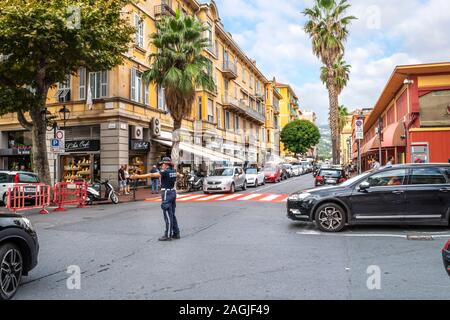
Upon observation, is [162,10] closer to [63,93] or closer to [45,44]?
[63,93]

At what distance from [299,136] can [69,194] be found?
63.0 meters

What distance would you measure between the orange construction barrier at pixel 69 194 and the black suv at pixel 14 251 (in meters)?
10.4

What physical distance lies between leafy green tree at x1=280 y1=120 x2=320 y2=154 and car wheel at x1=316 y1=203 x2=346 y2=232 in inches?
2644

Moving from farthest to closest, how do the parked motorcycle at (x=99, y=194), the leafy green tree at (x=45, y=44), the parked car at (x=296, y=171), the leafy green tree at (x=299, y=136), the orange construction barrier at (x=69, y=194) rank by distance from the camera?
the leafy green tree at (x=299, y=136) < the parked car at (x=296, y=171) < the parked motorcycle at (x=99, y=194) < the orange construction barrier at (x=69, y=194) < the leafy green tree at (x=45, y=44)

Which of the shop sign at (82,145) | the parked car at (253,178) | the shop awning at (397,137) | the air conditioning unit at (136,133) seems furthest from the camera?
the parked car at (253,178)

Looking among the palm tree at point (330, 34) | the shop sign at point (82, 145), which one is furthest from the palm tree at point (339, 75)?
the shop sign at point (82, 145)

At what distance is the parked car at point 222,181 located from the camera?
72.1 ft

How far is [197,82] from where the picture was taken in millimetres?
23719

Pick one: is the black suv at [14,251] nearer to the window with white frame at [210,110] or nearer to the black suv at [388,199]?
the black suv at [388,199]

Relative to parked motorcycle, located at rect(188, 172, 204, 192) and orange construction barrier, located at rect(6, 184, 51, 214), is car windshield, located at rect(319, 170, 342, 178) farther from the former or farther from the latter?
orange construction barrier, located at rect(6, 184, 51, 214)

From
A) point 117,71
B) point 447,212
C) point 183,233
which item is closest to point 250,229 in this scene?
point 183,233

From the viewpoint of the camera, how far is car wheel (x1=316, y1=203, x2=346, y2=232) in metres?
9.20
